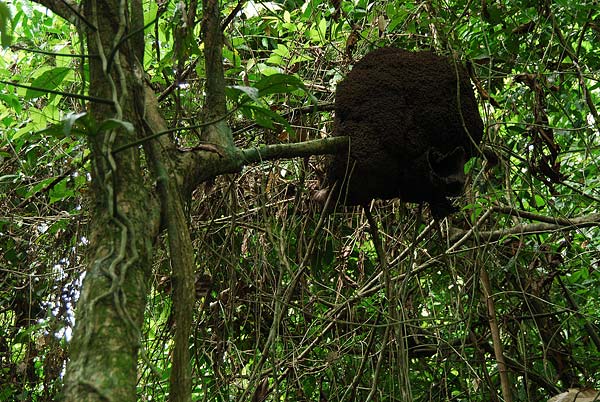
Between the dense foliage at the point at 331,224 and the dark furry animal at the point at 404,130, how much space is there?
0.62 ft

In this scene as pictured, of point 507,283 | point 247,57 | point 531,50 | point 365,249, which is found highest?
point 247,57

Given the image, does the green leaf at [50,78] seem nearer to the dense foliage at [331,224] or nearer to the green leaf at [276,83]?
the dense foliage at [331,224]

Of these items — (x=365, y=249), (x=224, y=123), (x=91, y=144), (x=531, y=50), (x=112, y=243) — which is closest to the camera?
(x=112, y=243)

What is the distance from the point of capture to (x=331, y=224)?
2740mm

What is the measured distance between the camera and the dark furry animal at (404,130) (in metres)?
1.92

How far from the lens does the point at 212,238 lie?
2.59 metres

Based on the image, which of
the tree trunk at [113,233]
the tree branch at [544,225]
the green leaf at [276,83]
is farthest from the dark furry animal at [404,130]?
the tree trunk at [113,233]

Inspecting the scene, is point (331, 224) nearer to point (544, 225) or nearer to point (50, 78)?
point (544, 225)

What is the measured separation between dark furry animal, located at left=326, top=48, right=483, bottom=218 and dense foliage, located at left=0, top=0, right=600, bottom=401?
0.62 ft

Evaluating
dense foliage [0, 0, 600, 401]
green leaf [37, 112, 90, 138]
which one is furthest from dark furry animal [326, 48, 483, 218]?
→ green leaf [37, 112, 90, 138]

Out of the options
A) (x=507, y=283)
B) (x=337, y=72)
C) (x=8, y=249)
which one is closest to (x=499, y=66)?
(x=337, y=72)

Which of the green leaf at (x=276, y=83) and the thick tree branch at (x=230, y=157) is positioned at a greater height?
the green leaf at (x=276, y=83)

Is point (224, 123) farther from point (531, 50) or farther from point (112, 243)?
point (531, 50)

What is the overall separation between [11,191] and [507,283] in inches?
86.9
